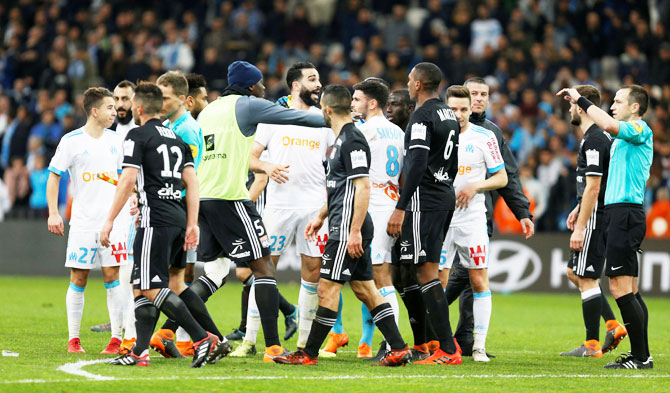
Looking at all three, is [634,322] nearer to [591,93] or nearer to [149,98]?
[591,93]

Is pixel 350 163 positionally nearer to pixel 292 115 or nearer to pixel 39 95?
pixel 292 115

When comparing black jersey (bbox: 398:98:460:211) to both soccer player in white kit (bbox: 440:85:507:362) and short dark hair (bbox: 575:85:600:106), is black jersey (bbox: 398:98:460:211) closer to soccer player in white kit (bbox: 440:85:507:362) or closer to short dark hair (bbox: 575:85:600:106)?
soccer player in white kit (bbox: 440:85:507:362)

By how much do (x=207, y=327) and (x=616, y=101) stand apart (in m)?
4.37

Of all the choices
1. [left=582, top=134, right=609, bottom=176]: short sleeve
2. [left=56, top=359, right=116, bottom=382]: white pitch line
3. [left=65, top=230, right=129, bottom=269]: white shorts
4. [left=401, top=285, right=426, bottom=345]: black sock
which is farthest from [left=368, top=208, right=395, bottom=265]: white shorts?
[left=56, top=359, right=116, bottom=382]: white pitch line

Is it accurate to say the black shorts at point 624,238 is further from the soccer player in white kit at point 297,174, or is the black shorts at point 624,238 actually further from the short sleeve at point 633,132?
the soccer player in white kit at point 297,174

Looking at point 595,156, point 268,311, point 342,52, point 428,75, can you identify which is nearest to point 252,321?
point 268,311

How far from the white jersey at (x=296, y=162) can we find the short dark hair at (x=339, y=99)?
1449 mm

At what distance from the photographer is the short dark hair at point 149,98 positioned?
8.29m

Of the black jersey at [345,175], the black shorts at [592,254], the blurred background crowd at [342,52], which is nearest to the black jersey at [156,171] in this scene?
the black jersey at [345,175]

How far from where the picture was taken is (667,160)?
19.7 meters

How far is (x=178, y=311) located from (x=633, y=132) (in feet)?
14.2

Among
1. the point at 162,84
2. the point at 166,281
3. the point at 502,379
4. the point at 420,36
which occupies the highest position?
the point at 420,36

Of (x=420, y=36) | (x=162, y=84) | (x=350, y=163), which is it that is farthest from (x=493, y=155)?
(x=420, y=36)

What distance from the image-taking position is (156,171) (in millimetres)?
8172
